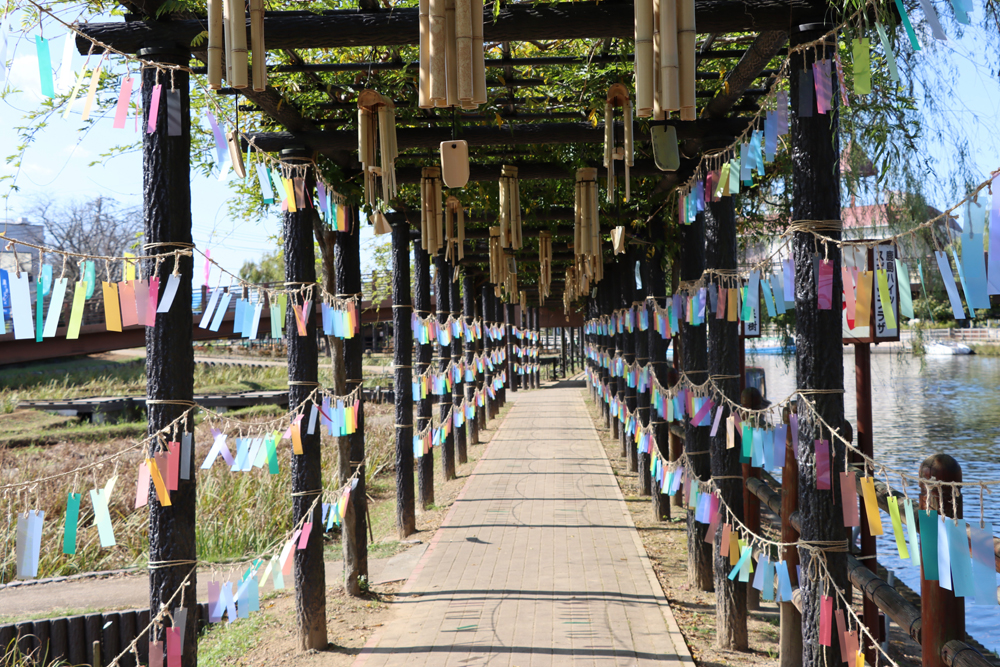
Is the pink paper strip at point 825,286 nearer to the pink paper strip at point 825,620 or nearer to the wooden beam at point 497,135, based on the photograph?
the pink paper strip at point 825,620

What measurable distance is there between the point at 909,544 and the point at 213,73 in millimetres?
2744

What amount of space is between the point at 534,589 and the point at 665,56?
14.7ft

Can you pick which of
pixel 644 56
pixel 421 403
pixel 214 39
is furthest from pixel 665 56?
pixel 421 403

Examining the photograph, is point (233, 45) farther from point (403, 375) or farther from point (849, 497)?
point (403, 375)

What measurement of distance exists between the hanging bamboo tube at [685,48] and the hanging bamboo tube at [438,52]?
747 millimetres

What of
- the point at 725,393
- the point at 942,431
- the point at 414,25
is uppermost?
the point at 414,25

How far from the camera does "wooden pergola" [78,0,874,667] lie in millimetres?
3146

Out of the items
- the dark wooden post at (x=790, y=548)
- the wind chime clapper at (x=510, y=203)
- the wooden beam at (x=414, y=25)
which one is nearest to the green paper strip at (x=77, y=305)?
the wooden beam at (x=414, y=25)

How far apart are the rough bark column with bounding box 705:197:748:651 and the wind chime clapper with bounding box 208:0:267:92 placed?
127 inches

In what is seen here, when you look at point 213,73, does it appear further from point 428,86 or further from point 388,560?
point 388,560

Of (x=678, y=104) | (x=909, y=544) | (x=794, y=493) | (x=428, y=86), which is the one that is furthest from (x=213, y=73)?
(x=794, y=493)

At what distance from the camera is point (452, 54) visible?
2455mm

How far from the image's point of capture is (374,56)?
464cm

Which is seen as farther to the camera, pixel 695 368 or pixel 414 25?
pixel 695 368
